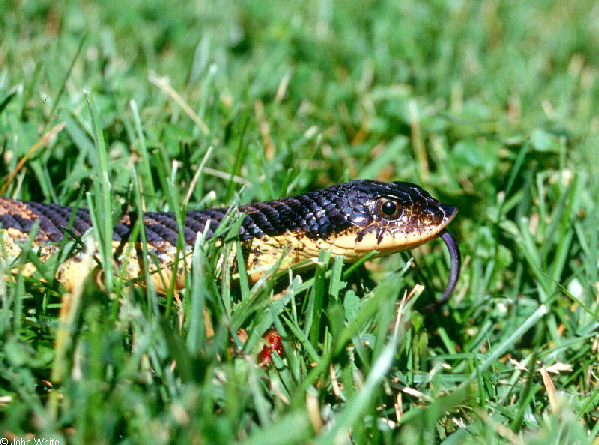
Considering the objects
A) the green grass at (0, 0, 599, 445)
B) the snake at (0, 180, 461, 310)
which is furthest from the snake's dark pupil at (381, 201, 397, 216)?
Answer: the green grass at (0, 0, 599, 445)

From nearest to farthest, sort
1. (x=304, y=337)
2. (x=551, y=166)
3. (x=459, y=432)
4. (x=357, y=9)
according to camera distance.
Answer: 1. (x=459, y=432)
2. (x=304, y=337)
3. (x=551, y=166)
4. (x=357, y=9)

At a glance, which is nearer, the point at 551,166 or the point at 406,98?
the point at 551,166

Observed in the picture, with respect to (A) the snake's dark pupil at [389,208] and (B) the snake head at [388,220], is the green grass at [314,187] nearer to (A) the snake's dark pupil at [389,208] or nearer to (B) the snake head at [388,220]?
(B) the snake head at [388,220]

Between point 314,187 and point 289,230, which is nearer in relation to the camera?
point 289,230

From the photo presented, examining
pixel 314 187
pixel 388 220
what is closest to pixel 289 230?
pixel 388 220

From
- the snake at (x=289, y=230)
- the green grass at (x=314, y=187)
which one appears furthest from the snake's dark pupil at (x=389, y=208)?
the green grass at (x=314, y=187)

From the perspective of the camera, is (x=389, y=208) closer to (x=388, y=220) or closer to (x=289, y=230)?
(x=388, y=220)

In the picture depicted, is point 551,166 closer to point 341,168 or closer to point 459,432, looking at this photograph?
point 341,168

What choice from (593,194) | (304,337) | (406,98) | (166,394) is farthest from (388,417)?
(406,98)
